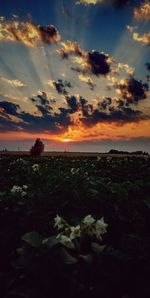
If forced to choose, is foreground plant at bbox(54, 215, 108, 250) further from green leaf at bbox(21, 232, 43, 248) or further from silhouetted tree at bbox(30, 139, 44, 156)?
silhouetted tree at bbox(30, 139, 44, 156)

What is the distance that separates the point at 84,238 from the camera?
3.83 meters

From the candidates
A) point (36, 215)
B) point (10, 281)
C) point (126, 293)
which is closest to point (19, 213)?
point (36, 215)

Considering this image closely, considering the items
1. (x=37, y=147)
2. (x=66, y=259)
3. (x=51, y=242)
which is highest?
(x=37, y=147)

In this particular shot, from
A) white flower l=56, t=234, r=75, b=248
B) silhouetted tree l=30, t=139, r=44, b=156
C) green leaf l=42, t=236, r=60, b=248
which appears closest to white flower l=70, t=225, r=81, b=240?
white flower l=56, t=234, r=75, b=248

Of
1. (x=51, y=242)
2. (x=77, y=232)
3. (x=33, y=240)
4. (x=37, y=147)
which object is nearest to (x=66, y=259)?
(x=51, y=242)

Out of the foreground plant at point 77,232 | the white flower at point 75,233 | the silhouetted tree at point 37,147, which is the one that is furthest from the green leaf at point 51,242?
the silhouetted tree at point 37,147

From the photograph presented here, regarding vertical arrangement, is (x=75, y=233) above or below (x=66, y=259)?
above

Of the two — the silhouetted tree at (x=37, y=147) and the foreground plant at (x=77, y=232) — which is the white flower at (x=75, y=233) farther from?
the silhouetted tree at (x=37, y=147)

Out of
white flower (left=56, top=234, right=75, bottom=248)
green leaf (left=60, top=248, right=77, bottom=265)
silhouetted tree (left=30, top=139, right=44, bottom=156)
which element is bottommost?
Answer: green leaf (left=60, top=248, right=77, bottom=265)

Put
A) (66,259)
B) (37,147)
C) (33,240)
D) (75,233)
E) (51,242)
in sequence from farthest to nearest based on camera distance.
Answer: (37,147), (75,233), (33,240), (51,242), (66,259)

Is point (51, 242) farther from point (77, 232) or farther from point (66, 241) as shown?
point (77, 232)

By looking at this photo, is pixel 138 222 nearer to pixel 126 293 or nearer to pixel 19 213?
pixel 19 213

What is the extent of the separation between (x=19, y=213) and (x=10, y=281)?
2597mm

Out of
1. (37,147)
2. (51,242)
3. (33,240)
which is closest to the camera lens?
(51,242)
